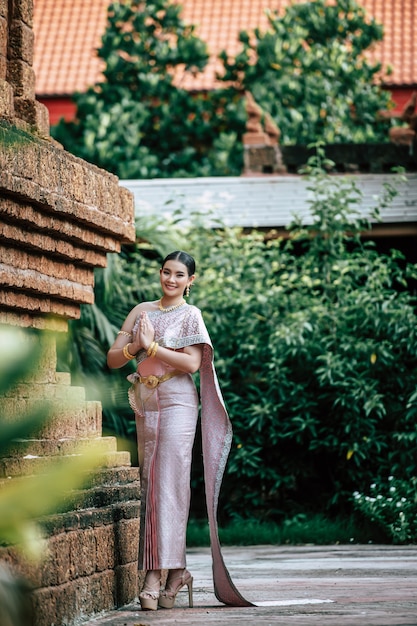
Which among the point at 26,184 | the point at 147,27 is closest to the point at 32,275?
the point at 26,184

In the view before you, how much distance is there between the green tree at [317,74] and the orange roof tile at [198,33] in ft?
16.7

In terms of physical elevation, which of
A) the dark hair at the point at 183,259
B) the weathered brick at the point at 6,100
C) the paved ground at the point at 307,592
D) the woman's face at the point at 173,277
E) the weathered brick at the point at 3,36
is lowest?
the paved ground at the point at 307,592

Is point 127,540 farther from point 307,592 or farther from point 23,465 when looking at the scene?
point 23,465

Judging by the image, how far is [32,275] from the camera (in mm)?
5051

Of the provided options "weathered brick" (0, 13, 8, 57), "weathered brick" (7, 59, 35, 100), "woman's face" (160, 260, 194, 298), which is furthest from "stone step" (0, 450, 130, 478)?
"weathered brick" (0, 13, 8, 57)

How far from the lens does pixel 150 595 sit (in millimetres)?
5234

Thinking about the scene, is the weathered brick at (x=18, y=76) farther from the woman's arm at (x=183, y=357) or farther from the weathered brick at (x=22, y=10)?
the woman's arm at (x=183, y=357)

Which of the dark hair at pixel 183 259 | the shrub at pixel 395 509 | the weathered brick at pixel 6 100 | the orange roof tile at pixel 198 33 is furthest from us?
the orange roof tile at pixel 198 33

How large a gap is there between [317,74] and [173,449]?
689 inches

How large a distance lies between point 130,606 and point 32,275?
161cm

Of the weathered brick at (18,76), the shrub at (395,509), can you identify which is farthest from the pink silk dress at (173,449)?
the shrub at (395,509)

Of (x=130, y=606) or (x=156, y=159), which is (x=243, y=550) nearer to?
(x=130, y=606)

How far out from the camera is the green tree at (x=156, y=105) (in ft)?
71.6

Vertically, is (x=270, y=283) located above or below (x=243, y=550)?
above
